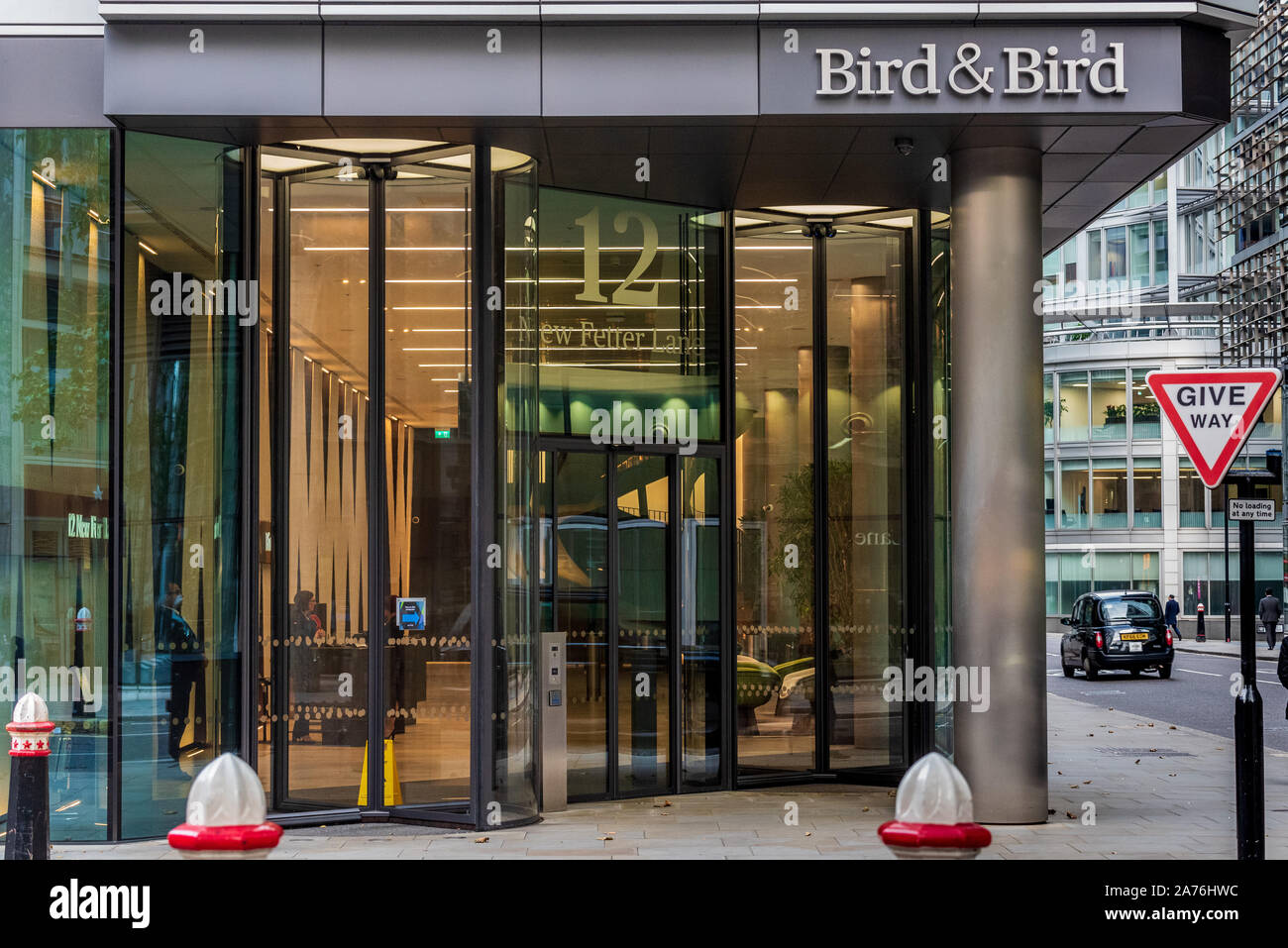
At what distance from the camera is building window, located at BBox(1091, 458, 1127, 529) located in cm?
6034

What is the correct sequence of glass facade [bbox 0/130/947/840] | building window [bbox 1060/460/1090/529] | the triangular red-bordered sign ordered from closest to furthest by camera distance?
the triangular red-bordered sign < glass facade [bbox 0/130/947/840] < building window [bbox 1060/460/1090/529]

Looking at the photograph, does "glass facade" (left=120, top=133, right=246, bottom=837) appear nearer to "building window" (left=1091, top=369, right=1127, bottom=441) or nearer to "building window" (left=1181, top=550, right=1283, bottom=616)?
"building window" (left=1181, top=550, right=1283, bottom=616)

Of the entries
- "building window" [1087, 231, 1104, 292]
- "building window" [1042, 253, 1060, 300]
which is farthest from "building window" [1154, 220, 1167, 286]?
"building window" [1042, 253, 1060, 300]

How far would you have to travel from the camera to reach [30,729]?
7.34 m

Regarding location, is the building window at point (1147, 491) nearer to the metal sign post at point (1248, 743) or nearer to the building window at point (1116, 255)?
the building window at point (1116, 255)

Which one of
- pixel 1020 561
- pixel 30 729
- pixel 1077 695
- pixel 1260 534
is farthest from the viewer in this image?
pixel 1260 534

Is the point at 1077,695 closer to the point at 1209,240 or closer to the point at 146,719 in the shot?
the point at 146,719

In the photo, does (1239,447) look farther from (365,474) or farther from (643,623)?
(365,474)

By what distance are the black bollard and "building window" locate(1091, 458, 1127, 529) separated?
57.7 metres

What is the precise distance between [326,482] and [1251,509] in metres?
6.78

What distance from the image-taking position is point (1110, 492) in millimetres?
60688

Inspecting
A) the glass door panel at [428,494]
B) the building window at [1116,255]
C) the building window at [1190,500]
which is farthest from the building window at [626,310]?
the building window at [1116,255]
